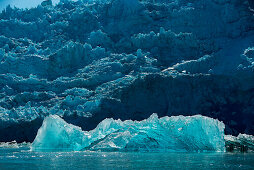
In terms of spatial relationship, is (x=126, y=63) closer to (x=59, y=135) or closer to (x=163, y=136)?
(x=59, y=135)

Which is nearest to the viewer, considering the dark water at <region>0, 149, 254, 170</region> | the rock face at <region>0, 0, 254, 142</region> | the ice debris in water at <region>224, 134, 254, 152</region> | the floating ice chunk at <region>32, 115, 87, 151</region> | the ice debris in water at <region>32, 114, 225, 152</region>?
the dark water at <region>0, 149, 254, 170</region>

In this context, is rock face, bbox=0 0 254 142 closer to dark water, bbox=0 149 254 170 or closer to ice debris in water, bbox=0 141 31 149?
ice debris in water, bbox=0 141 31 149

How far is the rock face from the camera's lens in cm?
3888

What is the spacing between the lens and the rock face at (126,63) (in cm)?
3888

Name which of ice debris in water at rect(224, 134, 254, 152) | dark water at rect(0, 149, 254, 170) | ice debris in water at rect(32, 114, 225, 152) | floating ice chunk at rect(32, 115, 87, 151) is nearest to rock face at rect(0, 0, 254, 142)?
ice debris in water at rect(224, 134, 254, 152)

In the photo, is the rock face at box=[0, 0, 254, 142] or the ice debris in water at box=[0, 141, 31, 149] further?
the rock face at box=[0, 0, 254, 142]

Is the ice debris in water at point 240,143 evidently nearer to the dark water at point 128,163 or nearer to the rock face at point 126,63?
the dark water at point 128,163

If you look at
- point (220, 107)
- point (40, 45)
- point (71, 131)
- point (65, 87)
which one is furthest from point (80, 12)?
point (71, 131)

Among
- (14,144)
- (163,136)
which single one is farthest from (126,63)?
(163,136)

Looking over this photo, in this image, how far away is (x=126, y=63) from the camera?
46219mm

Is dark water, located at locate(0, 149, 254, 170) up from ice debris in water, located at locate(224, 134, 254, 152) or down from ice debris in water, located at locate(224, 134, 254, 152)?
down

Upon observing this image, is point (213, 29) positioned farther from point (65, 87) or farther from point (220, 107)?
point (65, 87)

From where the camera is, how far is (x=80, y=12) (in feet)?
183

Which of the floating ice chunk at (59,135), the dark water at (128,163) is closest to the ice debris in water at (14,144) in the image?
the floating ice chunk at (59,135)
